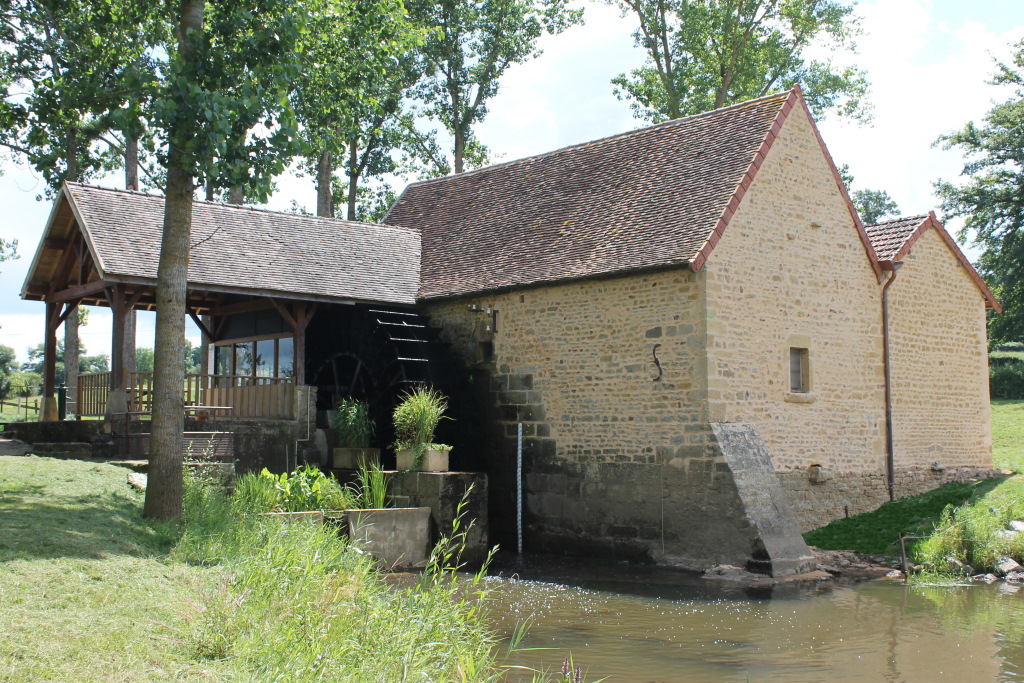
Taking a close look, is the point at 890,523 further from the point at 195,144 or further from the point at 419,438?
the point at 195,144

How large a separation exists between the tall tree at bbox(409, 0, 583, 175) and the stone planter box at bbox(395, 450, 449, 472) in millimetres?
16287

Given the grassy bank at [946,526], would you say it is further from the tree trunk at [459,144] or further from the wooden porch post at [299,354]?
the tree trunk at [459,144]

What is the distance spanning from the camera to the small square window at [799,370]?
14.6 m

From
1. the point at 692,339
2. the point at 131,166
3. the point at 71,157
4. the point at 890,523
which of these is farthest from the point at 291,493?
the point at 131,166

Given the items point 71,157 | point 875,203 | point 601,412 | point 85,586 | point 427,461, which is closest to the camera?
point 85,586

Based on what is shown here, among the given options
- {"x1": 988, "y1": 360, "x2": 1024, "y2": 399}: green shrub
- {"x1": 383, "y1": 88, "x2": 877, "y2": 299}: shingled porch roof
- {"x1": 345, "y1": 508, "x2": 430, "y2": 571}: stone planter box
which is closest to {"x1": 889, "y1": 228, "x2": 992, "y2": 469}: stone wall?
{"x1": 383, "y1": 88, "x2": 877, "y2": 299}: shingled porch roof

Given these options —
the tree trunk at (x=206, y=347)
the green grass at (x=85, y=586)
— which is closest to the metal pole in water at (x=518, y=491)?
the green grass at (x=85, y=586)

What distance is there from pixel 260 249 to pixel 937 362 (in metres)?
11.9

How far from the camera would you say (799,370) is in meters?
14.7

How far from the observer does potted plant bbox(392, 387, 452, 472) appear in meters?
14.3

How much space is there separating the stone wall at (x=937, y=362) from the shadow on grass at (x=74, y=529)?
38.6 ft

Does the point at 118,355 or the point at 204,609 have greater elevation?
the point at 118,355

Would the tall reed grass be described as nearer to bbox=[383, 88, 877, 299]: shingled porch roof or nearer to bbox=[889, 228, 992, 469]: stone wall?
bbox=[383, 88, 877, 299]: shingled porch roof

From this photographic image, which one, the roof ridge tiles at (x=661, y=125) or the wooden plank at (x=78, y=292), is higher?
the roof ridge tiles at (x=661, y=125)
